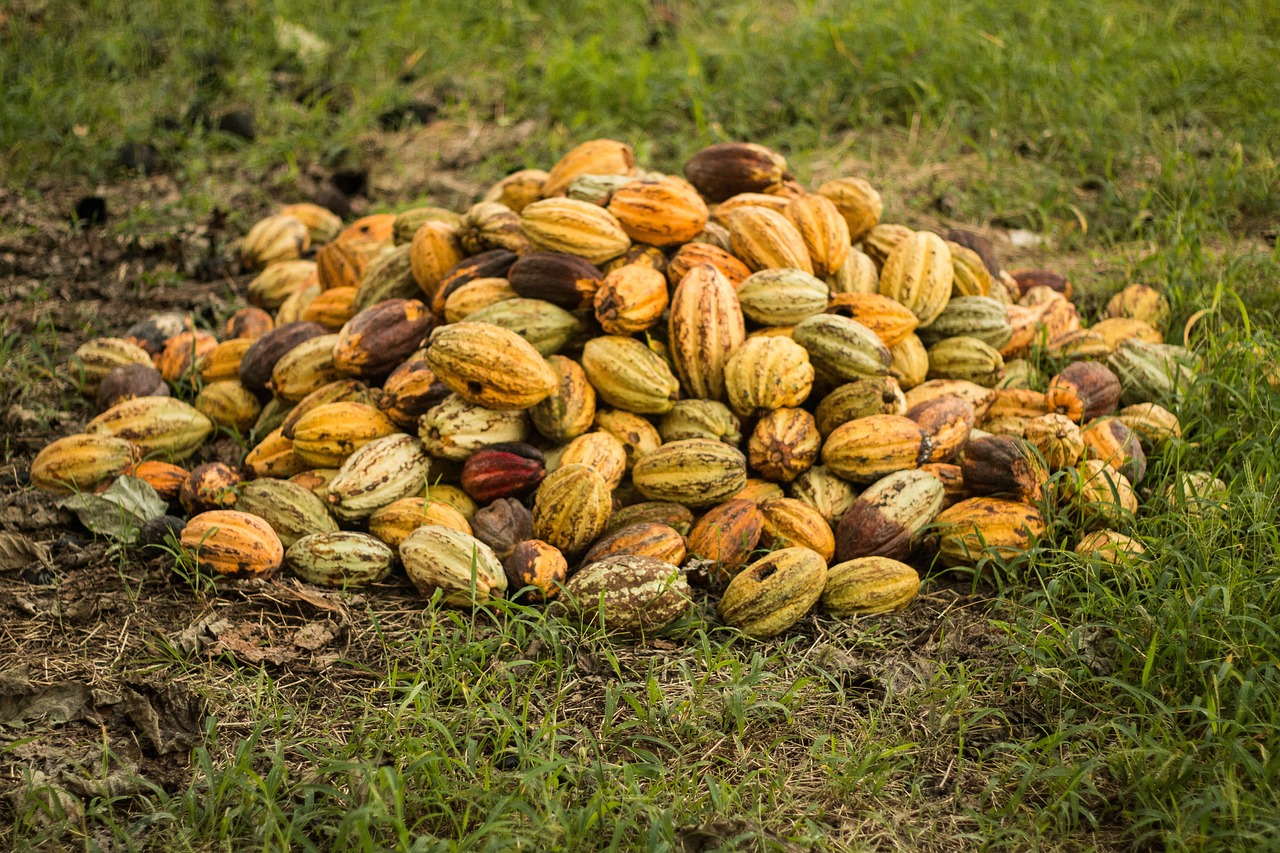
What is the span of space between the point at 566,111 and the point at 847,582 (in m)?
4.48

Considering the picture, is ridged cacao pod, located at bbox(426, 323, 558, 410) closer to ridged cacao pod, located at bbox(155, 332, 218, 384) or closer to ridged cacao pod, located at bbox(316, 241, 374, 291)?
ridged cacao pod, located at bbox(316, 241, 374, 291)

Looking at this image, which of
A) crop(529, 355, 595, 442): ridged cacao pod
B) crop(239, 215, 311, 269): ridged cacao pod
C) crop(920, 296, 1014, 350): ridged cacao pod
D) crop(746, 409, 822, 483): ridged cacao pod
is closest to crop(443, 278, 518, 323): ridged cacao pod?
crop(529, 355, 595, 442): ridged cacao pod

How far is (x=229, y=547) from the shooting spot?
3246 mm

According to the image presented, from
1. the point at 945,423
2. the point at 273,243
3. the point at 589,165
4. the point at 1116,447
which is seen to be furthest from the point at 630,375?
the point at 273,243

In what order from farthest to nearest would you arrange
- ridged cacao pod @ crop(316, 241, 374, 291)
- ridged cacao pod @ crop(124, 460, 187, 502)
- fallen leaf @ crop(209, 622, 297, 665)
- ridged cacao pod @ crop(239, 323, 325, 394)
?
ridged cacao pod @ crop(316, 241, 374, 291) < ridged cacao pod @ crop(239, 323, 325, 394) < ridged cacao pod @ crop(124, 460, 187, 502) < fallen leaf @ crop(209, 622, 297, 665)

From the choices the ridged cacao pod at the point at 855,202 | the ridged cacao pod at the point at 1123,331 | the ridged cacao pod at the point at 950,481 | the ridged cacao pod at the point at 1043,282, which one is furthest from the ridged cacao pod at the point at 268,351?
the ridged cacao pod at the point at 1123,331

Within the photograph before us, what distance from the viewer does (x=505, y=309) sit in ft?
12.3

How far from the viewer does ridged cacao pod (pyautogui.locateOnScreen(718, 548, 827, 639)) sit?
3051 mm

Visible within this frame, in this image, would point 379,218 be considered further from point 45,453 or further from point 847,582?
point 847,582

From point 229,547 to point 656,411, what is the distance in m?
1.51

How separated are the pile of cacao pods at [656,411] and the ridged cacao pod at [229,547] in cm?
1

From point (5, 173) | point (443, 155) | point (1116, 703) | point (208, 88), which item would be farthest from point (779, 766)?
point (208, 88)

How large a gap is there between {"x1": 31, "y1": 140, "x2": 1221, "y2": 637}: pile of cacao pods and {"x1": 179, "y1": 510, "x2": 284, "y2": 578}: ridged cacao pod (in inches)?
0.4

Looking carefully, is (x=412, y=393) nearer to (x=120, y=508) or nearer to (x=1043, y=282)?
(x=120, y=508)
